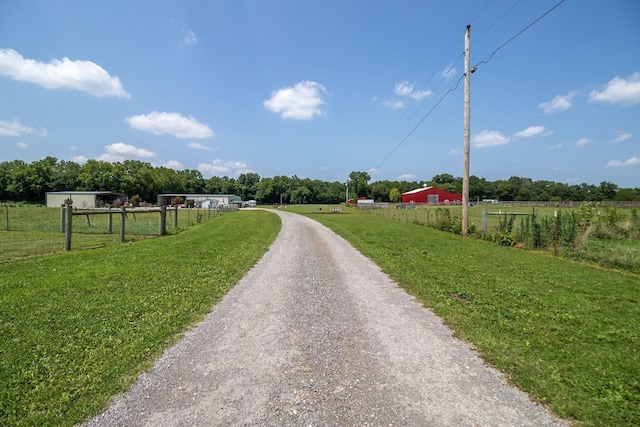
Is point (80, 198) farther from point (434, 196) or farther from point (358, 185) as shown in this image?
point (358, 185)

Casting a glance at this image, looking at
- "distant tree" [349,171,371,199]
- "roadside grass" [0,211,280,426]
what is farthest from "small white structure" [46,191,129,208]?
"distant tree" [349,171,371,199]

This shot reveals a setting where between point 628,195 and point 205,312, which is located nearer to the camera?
point 205,312

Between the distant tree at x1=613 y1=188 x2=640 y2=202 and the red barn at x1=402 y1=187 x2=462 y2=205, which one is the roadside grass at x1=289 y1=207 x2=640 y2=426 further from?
the distant tree at x1=613 y1=188 x2=640 y2=202

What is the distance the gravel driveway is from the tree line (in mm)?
104695

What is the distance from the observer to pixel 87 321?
464 centimetres

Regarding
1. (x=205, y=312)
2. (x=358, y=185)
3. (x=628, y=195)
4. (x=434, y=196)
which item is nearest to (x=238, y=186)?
(x=358, y=185)

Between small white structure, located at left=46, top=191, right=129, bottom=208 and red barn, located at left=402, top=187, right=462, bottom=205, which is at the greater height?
red barn, located at left=402, top=187, right=462, bottom=205

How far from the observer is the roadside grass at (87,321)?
292 cm

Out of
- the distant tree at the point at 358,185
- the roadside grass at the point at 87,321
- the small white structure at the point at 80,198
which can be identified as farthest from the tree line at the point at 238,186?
the roadside grass at the point at 87,321

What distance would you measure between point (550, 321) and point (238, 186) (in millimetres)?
139560

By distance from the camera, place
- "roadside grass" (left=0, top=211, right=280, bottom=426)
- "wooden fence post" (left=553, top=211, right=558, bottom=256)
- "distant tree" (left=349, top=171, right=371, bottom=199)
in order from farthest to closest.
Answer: "distant tree" (left=349, top=171, right=371, bottom=199)
"wooden fence post" (left=553, top=211, right=558, bottom=256)
"roadside grass" (left=0, top=211, right=280, bottom=426)

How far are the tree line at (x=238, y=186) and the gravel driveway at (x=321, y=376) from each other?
4122 inches

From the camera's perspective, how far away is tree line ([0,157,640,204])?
86938mm

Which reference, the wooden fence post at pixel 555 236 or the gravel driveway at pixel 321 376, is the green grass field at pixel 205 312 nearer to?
the gravel driveway at pixel 321 376
